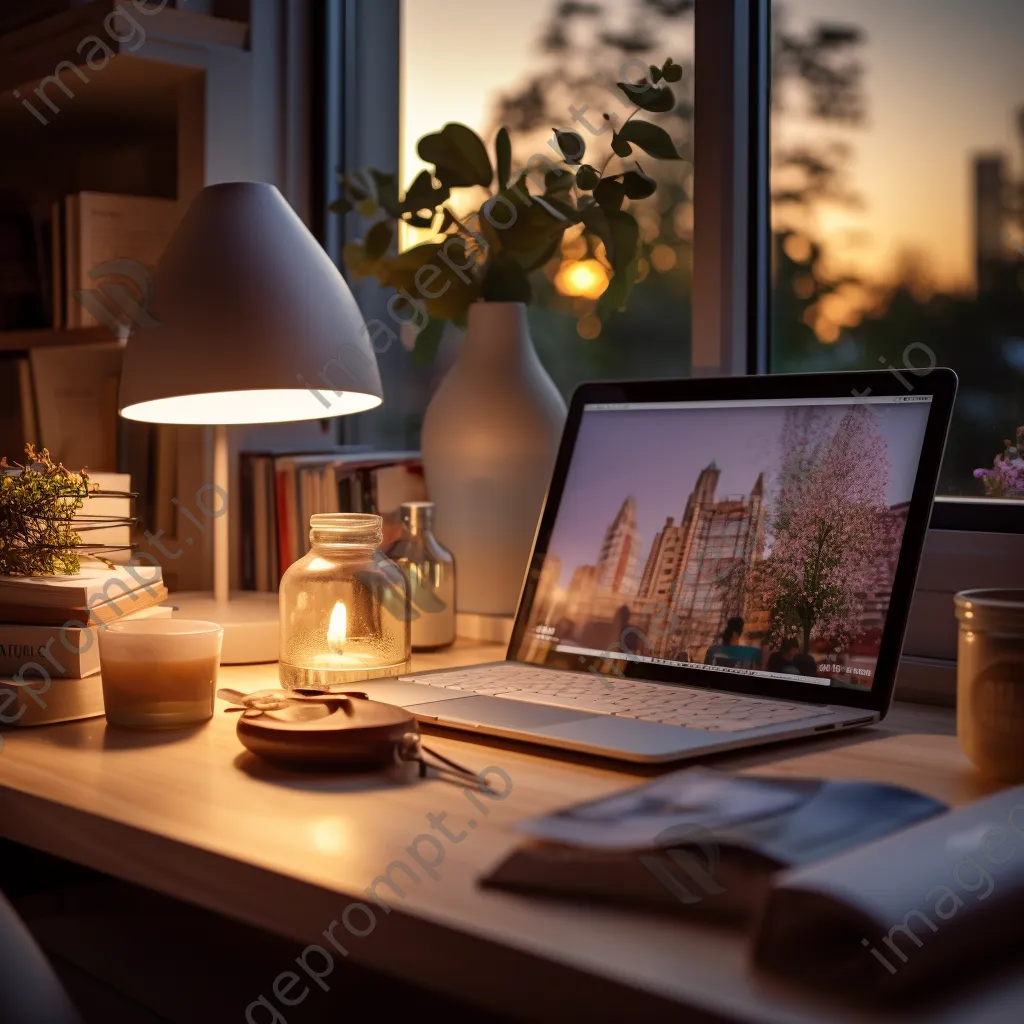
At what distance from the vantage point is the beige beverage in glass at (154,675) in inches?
40.9

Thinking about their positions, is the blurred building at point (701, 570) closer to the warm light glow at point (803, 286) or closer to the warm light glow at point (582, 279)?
the warm light glow at point (803, 286)

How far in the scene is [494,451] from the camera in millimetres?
1524

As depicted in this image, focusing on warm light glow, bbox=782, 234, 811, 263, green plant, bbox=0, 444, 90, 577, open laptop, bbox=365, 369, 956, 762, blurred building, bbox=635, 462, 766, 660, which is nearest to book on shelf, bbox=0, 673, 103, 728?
green plant, bbox=0, 444, 90, 577

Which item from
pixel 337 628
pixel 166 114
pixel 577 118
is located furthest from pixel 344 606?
pixel 166 114

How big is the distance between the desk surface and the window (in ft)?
2.71

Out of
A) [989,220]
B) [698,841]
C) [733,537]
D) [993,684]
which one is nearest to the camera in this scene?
[698,841]

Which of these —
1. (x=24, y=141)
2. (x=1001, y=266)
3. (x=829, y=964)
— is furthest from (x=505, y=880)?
(x=24, y=141)

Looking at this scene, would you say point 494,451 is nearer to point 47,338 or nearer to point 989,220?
point 989,220

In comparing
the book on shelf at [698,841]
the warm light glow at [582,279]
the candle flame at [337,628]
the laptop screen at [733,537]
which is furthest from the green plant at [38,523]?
the warm light glow at [582,279]

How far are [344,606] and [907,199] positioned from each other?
0.77 metres

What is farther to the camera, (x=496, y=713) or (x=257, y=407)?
(x=257, y=407)

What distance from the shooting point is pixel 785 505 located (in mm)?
1152

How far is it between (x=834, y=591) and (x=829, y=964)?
1.88 feet

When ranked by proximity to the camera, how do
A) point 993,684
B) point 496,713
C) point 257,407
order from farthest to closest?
point 257,407, point 496,713, point 993,684
